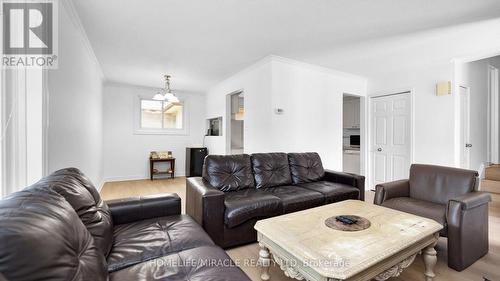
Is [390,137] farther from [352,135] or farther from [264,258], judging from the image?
[264,258]

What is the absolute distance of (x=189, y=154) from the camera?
19.8 feet

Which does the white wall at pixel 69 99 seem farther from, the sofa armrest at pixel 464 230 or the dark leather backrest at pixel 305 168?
the sofa armrest at pixel 464 230

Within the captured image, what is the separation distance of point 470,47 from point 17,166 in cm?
513

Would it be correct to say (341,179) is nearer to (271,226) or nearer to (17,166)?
(271,226)

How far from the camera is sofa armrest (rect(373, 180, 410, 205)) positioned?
251cm

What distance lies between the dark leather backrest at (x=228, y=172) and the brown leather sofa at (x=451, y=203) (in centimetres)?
154

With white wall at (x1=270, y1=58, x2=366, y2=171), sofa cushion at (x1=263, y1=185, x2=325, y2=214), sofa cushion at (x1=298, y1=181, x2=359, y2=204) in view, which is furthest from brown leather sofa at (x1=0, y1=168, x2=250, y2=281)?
white wall at (x1=270, y1=58, x2=366, y2=171)

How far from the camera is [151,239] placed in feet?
4.91

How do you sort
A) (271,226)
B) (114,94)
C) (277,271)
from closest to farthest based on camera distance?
(271,226) < (277,271) < (114,94)

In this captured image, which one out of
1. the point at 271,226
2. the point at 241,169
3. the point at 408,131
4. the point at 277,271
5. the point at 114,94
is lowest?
the point at 277,271

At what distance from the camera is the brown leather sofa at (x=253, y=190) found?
7.02ft

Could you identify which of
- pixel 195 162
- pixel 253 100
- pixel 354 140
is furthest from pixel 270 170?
pixel 354 140

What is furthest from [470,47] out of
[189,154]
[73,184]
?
[189,154]

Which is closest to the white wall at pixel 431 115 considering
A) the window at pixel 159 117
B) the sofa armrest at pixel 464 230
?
the sofa armrest at pixel 464 230
